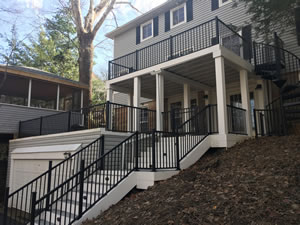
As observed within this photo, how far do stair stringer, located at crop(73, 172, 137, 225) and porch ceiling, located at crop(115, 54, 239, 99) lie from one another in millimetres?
4785

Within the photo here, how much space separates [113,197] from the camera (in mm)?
5180

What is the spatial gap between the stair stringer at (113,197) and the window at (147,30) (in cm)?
1104

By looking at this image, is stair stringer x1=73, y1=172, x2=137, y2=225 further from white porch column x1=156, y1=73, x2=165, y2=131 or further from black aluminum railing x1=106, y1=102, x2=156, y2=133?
white porch column x1=156, y1=73, x2=165, y2=131

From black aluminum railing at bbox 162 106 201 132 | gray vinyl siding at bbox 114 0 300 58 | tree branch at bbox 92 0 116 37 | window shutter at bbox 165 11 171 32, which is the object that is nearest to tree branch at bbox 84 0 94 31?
tree branch at bbox 92 0 116 37

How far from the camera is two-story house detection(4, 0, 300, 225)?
18.4ft

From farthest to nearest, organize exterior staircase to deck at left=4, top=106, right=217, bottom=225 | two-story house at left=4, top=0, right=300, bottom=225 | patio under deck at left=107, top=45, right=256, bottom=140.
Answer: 1. patio under deck at left=107, top=45, right=256, bottom=140
2. two-story house at left=4, top=0, right=300, bottom=225
3. exterior staircase to deck at left=4, top=106, right=217, bottom=225

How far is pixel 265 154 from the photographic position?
5.74m

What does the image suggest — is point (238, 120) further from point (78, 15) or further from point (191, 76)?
point (78, 15)

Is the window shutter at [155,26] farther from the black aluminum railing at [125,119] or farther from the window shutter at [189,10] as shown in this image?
the black aluminum railing at [125,119]

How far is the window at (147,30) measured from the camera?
1483cm

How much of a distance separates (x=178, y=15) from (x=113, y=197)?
11394 millimetres

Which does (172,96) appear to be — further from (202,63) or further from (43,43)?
(43,43)

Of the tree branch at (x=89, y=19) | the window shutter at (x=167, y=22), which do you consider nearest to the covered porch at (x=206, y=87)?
the window shutter at (x=167, y=22)

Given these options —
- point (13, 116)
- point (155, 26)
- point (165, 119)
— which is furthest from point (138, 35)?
point (13, 116)
